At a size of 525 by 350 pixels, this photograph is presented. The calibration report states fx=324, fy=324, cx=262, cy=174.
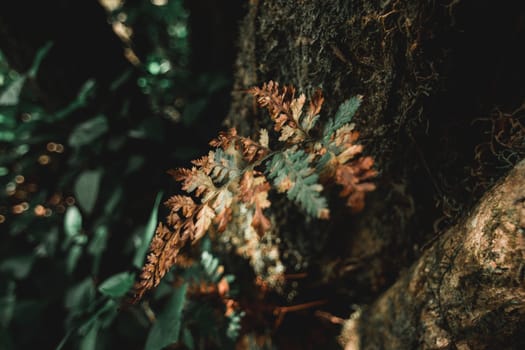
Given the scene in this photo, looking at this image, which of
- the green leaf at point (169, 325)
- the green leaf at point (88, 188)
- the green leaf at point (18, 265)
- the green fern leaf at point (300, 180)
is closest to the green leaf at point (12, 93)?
the green leaf at point (88, 188)

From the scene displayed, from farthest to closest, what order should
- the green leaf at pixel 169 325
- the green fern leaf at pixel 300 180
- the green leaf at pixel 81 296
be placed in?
the green leaf at pixel 81 296
the green leaf at pixel 169 325
the green fern leaf at pixel 300 180

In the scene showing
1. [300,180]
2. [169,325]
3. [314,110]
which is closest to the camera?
[300,180]

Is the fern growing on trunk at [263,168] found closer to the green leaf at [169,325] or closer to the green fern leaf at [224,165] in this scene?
the green fern leaf at [224,165]

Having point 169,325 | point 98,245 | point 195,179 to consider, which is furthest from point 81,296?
point 195,179

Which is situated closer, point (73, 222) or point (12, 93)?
point (12, 93)

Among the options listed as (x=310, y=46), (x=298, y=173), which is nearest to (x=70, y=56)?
(x=310, y=46)

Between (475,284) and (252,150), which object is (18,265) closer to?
(252,150)
